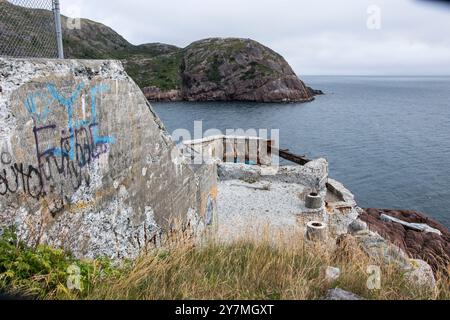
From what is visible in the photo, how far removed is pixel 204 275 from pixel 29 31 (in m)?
3.54

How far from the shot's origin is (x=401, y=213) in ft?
73.5

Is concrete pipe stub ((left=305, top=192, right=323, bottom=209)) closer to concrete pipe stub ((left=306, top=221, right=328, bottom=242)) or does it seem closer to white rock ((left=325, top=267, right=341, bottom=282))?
concrete pipe stub ((left=306, top=221, right=328, bottom=242))

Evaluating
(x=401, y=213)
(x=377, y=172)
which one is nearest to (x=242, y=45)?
(x=377, y=172)

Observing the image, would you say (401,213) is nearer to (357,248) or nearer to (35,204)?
(357,248)

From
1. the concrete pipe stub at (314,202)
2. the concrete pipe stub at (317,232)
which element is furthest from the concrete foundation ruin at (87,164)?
the concrete pipe stub at (314,202)

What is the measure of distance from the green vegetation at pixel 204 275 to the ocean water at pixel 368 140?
22.3 m

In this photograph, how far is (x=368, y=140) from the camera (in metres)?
49.8

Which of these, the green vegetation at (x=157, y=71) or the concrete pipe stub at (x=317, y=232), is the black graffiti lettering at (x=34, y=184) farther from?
the green vegetation at (x=157, y=71)

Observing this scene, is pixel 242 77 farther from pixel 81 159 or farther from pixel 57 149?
pixel 57 149

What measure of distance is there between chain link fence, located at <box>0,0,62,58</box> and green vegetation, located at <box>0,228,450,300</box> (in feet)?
7.19

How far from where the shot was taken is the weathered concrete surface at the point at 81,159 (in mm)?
3586

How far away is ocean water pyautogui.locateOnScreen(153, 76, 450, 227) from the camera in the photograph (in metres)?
29.2

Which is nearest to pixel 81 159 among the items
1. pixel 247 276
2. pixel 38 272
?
pixel 38 272

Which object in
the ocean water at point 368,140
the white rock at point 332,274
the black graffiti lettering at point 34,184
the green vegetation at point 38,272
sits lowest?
the ocean water at point 368,140
